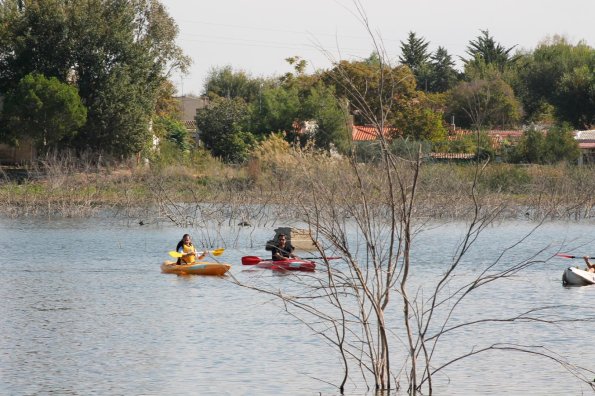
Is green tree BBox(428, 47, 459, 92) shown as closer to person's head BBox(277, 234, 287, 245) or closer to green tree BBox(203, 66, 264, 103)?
green tree BBox(203, 66, 264, 103)

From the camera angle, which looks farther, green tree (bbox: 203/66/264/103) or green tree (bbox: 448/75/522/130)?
green tree (bbox: 203/66/264/103)

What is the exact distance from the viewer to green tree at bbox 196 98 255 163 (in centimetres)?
7406

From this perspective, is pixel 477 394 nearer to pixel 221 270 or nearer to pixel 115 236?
pixel 221 270

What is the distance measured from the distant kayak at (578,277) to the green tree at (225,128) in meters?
44.5

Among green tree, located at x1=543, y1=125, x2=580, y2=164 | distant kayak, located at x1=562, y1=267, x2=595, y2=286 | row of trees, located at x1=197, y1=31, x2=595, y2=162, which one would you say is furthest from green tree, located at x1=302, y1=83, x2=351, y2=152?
distant kayak, located at x1=562, y1=267, x2=595, y2=286

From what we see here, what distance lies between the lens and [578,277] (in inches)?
1171

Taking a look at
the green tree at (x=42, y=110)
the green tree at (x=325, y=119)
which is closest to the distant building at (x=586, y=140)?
the green tree at (x=325, y=119)

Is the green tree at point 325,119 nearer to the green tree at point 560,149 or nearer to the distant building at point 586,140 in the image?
the green tree at point 560,149

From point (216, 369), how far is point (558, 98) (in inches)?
2925

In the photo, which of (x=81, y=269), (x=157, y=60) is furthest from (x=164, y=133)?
(x=81, y=269)

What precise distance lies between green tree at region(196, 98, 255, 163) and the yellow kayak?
41722mm

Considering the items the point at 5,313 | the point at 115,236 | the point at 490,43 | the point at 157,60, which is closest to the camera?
the point at 5,313

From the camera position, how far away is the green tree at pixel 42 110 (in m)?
59.5

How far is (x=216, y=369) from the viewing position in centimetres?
1867
